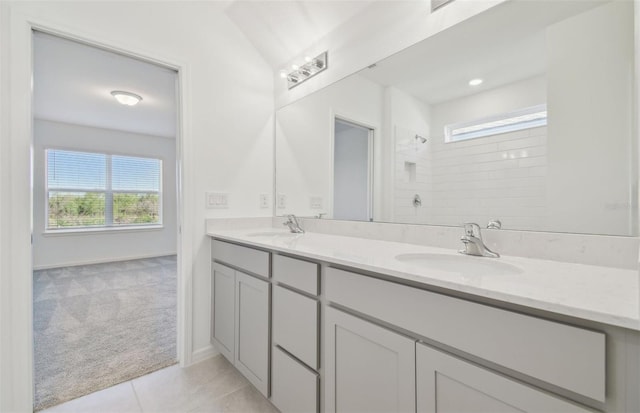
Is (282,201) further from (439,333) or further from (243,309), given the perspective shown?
(439,333)

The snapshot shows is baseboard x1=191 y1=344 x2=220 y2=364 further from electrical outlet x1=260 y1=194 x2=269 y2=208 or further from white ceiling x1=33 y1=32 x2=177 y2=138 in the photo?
white ceiling x1=33 y1=32 x2=177 y2=138

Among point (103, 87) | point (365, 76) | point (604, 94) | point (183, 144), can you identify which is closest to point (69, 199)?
point (103, 87)

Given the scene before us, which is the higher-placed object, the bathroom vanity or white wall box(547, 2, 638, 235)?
white wall box(547, 2, 638, 235)

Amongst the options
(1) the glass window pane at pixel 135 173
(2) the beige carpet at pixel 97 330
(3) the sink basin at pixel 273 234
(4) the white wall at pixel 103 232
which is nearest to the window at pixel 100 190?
(1) the glass window pane at pixel 135 173

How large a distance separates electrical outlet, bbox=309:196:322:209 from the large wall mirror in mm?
210

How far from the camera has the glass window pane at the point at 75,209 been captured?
4.55m

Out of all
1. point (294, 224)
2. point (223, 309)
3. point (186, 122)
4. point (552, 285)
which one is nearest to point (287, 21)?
point (186, 122)

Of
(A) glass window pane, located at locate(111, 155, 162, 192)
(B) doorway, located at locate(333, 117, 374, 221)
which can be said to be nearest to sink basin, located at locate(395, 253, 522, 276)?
(B) doorway, located at locate(333, 117, 374, 221)

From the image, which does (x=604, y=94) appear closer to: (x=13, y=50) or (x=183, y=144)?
(x=183, y=144)

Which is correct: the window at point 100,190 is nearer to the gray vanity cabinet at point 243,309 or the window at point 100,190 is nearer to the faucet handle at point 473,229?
the gray vanity cabinet at point 243,309

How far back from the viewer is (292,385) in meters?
1.23

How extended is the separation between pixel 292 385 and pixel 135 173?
18.0 ft

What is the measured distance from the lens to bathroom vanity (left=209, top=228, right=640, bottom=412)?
554mm

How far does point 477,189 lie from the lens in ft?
4.16
